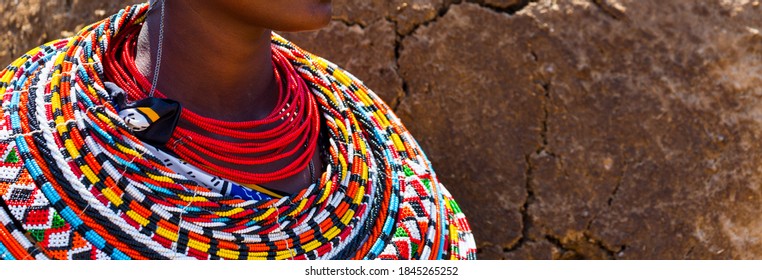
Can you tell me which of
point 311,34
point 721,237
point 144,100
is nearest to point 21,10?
point 311,34

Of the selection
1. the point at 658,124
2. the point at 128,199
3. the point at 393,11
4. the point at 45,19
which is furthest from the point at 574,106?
the point at 45,19

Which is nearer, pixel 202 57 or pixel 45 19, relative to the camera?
pixel 202 57

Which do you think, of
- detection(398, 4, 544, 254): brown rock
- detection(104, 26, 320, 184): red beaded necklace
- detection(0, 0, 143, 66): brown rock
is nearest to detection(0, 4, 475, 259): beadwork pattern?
detection(104, 26, 320, 184): red beaded necklace

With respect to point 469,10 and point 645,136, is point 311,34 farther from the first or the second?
point 645,136

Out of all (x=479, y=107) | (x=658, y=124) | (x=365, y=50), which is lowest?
(x=658, y=124)

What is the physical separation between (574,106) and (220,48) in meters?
1.25

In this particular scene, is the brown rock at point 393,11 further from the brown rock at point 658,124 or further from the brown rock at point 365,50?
the brown rock at point 658,124

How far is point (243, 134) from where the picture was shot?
1.87m

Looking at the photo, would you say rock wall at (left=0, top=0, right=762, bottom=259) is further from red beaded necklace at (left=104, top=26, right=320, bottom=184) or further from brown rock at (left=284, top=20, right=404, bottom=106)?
red beaded necklace at (left=104, top=26, right=320, bottom=184)

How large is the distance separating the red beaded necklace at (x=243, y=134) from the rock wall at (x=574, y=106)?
0.72 metres

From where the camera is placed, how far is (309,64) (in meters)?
2.26

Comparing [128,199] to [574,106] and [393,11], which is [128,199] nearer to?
[393,11]

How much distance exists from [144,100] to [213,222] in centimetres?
27

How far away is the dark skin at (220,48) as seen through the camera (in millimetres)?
1744
